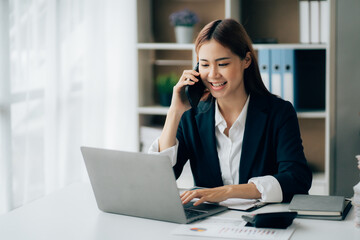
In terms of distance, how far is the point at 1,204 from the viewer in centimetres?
252

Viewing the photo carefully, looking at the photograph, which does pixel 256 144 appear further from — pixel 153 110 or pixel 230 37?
pixel 153 110

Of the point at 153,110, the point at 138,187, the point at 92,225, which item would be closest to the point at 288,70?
the point at 153,110

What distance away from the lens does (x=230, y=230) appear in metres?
1.42

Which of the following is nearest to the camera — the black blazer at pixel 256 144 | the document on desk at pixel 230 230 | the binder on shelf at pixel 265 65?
the document on desk at pixel 230 230

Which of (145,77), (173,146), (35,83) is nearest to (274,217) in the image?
(173,146)

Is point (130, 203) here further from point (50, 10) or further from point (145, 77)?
point (145, 77)

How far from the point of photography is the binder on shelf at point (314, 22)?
304cm

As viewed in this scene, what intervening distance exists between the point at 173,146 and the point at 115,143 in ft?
5.25

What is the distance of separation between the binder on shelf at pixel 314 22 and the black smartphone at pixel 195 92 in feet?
4.07

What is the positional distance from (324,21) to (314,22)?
0.06m

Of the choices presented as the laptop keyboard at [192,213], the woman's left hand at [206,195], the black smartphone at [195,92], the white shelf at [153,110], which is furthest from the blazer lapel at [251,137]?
the white shelf at [153,110]

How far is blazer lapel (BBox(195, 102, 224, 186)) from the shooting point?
6.68ft

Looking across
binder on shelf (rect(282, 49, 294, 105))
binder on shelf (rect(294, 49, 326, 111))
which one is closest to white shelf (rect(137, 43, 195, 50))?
binder on shelf (rect(282, 49, 294, 105))

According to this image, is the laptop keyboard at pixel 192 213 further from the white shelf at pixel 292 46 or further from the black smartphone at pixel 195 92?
the white shelf at pixel 292 46
